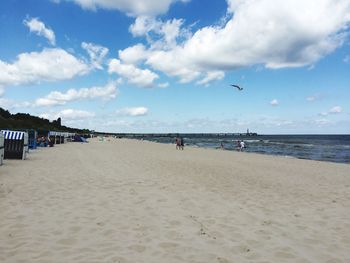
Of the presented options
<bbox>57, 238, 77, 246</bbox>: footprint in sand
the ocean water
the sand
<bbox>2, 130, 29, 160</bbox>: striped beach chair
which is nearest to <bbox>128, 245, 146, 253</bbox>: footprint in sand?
the sand

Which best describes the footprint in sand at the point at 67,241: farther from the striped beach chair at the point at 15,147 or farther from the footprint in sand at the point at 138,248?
the striped beach chair at the point at 15,147

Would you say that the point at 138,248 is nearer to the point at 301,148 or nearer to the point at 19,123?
the point at 301,148

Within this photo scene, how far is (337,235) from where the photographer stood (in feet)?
19.2

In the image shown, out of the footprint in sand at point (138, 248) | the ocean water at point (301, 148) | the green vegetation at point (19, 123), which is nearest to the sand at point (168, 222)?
the footprint in sand at point (138, 248)

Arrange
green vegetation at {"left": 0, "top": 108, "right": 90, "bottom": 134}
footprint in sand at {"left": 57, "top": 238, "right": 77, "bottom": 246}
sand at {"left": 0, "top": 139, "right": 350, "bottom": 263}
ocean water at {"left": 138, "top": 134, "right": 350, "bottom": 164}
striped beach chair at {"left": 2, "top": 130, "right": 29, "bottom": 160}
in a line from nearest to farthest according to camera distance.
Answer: sand at {"left": 0, "top": 139, "right": 350, "bottom": 263}
footprint in sand at {"left": 57, "top": 238, "right": 77, "bottom": 246}
striped beach chair at {"left": 2, "top": 130, "right": 29, "bottom": 160}
ocean water at {"left": 138, "top": 134, "right": 350, "bottom": 164}
green vegetation at {"left": 0, "top": 108, "right": 90, "bottom": 134}

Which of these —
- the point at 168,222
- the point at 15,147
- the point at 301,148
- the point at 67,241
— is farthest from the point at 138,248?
the point at 301,148

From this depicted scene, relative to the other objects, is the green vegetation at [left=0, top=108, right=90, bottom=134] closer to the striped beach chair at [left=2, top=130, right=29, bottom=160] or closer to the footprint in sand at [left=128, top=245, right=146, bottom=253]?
the striped beach chair at [left=2, top=130, right=29, bottom=160]

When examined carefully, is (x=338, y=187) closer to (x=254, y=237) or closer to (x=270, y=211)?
(x=270, y=211)

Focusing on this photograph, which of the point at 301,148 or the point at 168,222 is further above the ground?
the point at 301,148

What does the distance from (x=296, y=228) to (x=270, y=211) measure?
1.36 m

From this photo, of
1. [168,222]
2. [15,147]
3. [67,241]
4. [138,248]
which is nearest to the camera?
[138,248]

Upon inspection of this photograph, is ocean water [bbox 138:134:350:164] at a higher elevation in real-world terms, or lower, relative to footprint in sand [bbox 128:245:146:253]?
higher

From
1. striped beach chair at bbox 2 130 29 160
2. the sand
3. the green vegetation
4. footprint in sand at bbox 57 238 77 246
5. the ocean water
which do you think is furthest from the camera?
the green vegetation

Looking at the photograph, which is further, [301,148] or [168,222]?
[301,148]
